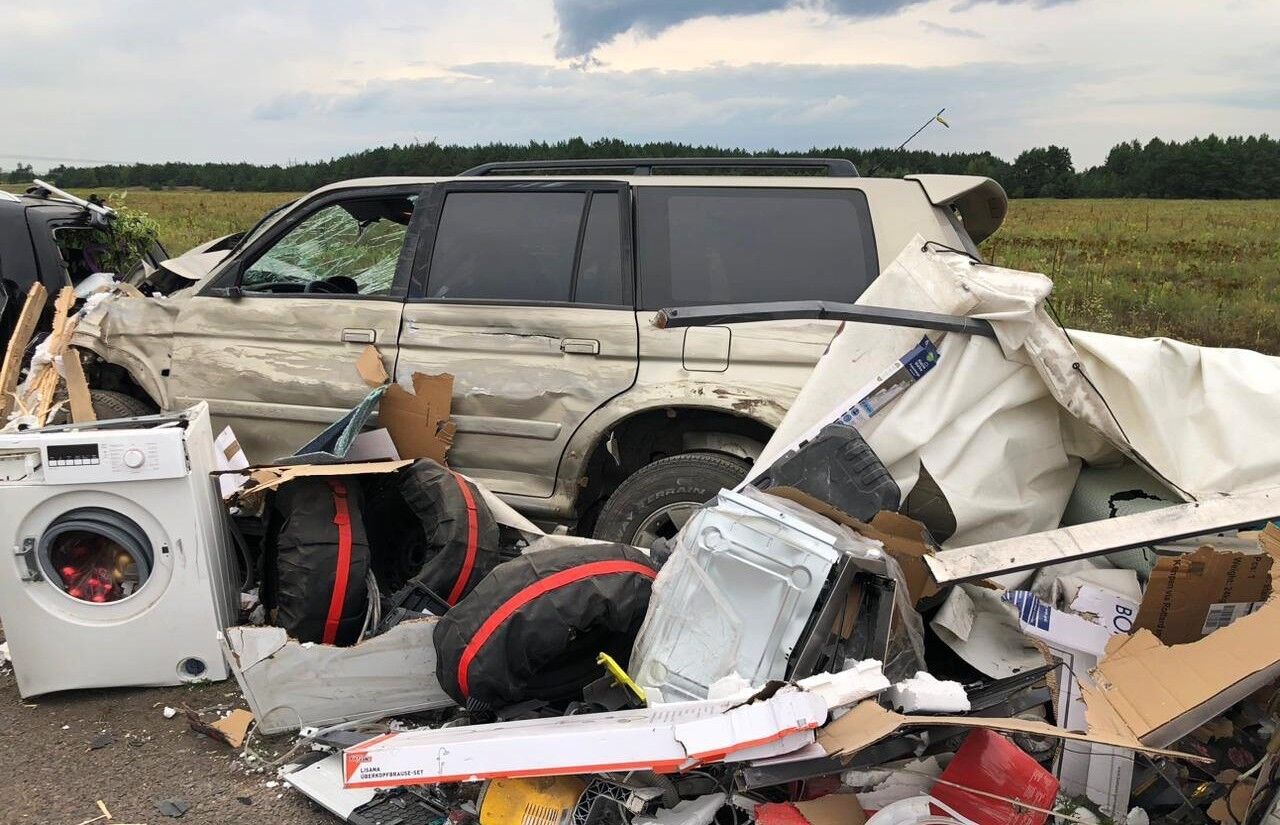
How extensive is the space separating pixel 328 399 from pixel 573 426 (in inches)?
49.4

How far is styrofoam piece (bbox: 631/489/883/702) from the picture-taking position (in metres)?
2.75

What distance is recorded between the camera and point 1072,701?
265 centimetres

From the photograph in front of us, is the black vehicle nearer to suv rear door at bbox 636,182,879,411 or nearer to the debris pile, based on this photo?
the debris pile

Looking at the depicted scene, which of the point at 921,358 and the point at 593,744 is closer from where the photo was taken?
the point at 593,744

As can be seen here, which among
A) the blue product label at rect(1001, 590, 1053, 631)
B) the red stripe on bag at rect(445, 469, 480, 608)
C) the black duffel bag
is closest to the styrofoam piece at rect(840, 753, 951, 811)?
the blue product label at rect(1001, 590, 1053, 631)

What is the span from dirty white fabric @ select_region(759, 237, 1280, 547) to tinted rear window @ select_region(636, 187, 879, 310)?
1.25 feet

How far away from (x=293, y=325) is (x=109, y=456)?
1268 millimetres

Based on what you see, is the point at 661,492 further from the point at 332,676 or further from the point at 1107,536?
the point at 1107,536

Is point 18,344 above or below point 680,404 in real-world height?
above

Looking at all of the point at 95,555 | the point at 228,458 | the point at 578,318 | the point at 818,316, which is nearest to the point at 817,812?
the point at 818,316

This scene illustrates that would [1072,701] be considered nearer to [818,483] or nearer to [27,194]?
[818,483]

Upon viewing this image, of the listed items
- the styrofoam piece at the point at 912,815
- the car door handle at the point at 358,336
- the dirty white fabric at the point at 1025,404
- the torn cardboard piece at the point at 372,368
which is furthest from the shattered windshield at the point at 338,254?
the styrofoam piece at the point at 912,815

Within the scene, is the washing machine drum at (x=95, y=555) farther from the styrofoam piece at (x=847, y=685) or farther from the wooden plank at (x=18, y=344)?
the styrofoam piece at (x=847, y=685)

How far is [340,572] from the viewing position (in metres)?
3.33
